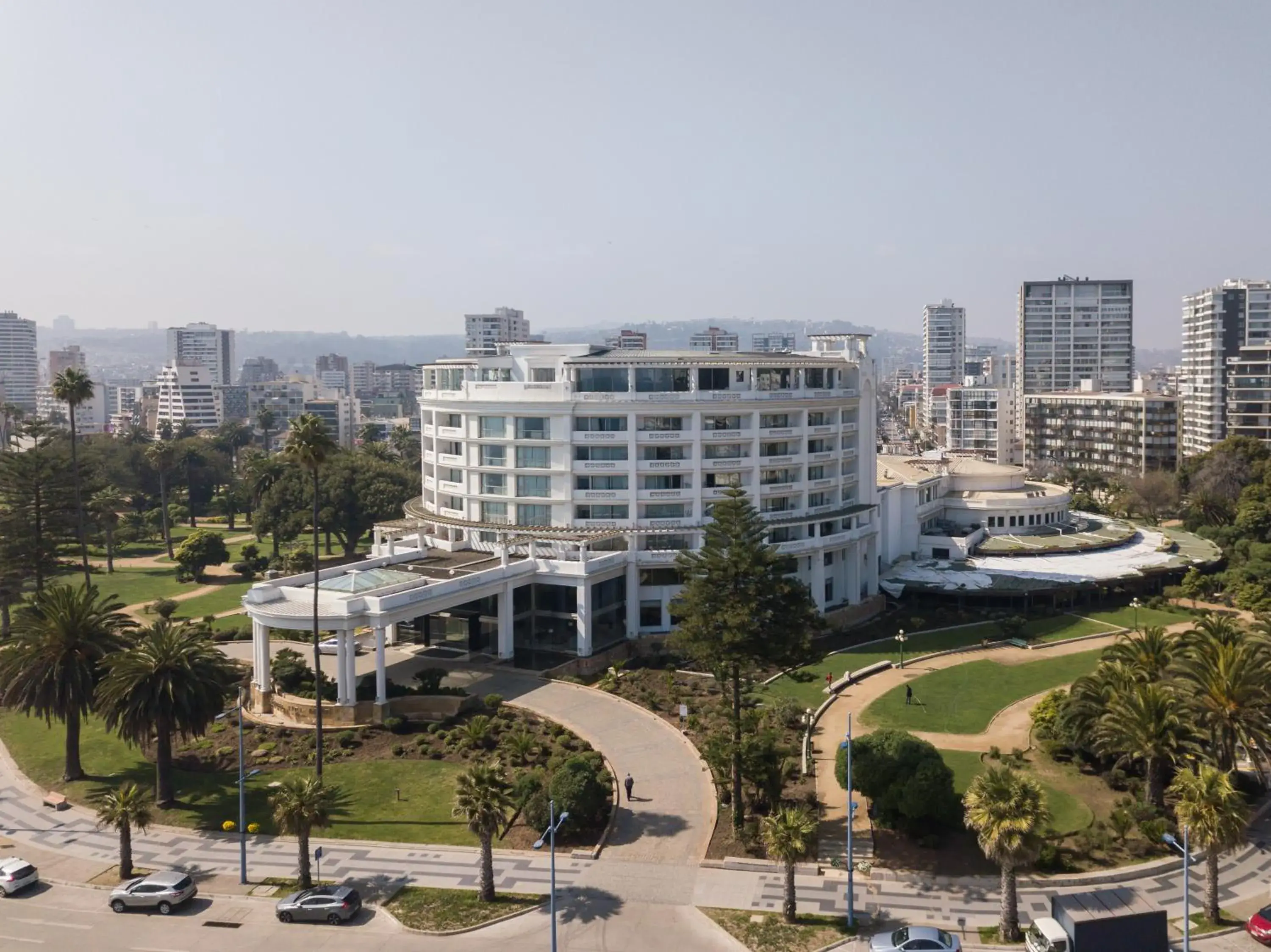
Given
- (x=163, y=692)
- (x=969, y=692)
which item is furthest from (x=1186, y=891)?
(x=163, y=692)

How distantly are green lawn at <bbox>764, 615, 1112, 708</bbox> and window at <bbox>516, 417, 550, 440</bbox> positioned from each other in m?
25.7

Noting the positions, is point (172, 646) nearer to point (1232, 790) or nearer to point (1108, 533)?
point (1232, 790)

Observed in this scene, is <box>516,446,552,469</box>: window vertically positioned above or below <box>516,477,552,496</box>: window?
above

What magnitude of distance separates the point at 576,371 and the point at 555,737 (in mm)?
31978

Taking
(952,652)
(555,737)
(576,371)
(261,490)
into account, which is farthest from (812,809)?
(261,490)

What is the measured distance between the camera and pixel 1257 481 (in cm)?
11506

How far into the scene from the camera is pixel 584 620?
67.8m

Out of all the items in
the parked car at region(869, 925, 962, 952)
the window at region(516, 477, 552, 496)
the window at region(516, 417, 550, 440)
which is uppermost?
the window at region(516, 417, 550, 440)

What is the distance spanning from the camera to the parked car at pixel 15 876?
128 feet

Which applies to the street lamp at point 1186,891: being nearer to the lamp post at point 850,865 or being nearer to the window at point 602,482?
the lamp post at point 850,865

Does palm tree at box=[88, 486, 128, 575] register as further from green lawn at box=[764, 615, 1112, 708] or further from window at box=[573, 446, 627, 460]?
green lawn at box=[764, 615, 1112, 708]

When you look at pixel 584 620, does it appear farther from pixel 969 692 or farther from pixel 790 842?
pixel 790 842

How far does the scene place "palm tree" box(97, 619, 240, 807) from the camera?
45406 mm

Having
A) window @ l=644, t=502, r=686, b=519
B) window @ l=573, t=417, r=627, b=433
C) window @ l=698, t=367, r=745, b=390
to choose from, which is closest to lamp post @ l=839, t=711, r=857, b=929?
window @ l=644, t=502, r=686, b=519
